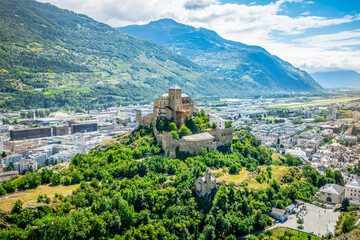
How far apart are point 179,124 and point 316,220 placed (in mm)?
33206

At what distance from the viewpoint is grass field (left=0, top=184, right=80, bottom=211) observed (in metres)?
39.8

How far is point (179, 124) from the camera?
66500 mm

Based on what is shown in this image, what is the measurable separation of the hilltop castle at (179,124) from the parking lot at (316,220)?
70.3 feet

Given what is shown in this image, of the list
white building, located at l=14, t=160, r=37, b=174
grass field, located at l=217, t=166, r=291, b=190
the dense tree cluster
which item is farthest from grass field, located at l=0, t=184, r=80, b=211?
white building, located at l=14, t=160, r=37, b=174

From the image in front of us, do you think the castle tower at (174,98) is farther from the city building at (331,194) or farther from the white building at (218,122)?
the city building at (331,194)

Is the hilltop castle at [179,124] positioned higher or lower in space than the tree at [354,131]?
higher

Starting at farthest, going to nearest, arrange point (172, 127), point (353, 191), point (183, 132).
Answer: point (172, 127), point (183, 132), point (353, 191)

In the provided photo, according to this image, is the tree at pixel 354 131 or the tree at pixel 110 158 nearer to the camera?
the tree at pixel 110 158

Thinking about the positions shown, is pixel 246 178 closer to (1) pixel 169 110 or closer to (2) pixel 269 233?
(2) pixel 269 233

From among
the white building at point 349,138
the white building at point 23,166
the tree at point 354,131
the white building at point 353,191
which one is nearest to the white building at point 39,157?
the white building at point 23,166

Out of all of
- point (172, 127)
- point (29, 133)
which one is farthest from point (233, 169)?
point (29, 133)

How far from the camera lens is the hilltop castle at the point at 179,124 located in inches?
2329

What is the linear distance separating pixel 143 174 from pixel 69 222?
17.4 meters

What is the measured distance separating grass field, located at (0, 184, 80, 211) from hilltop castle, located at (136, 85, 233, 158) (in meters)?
20.5
